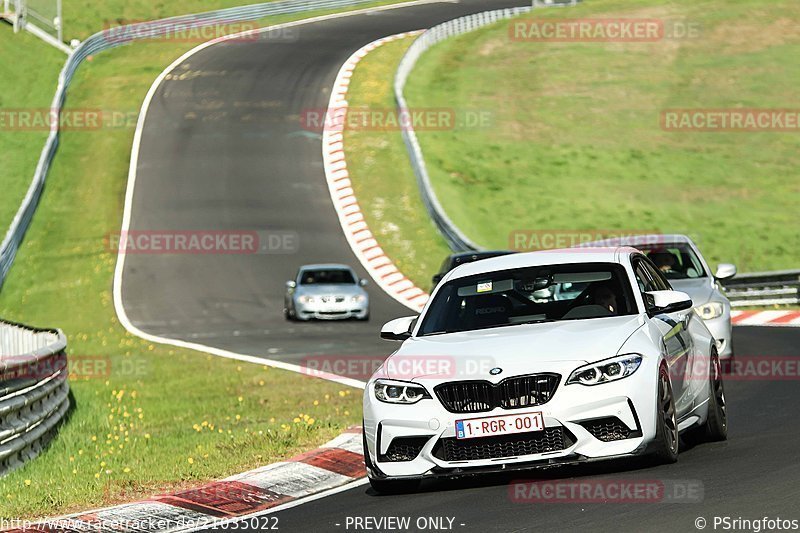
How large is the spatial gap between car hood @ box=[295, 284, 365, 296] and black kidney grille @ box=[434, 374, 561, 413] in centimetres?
2009

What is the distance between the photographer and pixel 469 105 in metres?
51.9

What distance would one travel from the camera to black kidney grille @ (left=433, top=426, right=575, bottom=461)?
888 centimetres

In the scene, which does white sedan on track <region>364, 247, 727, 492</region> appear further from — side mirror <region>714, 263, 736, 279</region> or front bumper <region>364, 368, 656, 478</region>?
side mirror <region>714, 263, 736, 279</region>

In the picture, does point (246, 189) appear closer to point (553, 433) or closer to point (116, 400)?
point (116, 400)

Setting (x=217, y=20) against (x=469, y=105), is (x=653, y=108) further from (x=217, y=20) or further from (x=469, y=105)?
(x=217, y=20)

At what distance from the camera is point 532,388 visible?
351 inches

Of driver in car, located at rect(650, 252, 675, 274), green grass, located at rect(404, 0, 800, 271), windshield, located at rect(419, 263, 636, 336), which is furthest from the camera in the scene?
green grass, located at rect(404, 0, 800, 271)

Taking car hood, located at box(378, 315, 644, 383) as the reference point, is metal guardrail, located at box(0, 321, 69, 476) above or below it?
below

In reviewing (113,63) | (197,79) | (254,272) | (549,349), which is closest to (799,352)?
(549,349)

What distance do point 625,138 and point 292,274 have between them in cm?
1809
